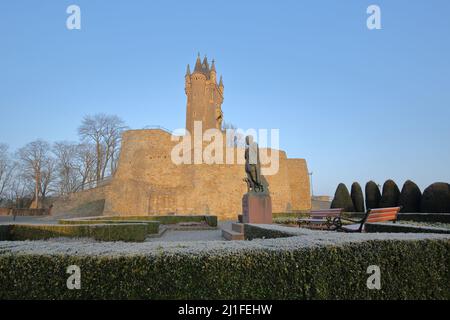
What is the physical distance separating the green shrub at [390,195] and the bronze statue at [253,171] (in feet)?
45.9

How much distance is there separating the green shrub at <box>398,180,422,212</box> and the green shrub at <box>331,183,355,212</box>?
4397mm

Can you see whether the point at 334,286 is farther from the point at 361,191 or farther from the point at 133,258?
the point at 361,191

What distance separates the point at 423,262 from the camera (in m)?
3.58

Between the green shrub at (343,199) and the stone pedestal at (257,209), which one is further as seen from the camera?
the green shrub at (343,199)

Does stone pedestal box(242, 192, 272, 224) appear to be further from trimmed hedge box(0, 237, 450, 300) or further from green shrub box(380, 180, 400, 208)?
green shrub box(380, 180, 400, 208)

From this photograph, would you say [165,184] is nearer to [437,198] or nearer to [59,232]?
[59,232]

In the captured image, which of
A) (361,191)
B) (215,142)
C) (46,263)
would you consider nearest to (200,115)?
(215,142)

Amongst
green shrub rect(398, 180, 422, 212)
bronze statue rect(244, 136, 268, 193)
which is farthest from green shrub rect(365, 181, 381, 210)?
bronze statue rect(244, 136, 268, 193)

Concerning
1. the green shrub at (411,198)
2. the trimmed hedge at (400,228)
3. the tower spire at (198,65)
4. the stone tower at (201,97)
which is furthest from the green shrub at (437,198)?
the tower spire at (198,65)

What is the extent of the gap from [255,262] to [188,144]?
101ft

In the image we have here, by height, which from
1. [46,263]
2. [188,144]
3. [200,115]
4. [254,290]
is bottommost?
[254,290]

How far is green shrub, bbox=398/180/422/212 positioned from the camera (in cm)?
1886

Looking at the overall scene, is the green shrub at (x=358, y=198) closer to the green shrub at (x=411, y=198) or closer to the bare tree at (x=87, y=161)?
the green shrub at (x=411, y=198)

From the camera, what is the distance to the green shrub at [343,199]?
23172mm
